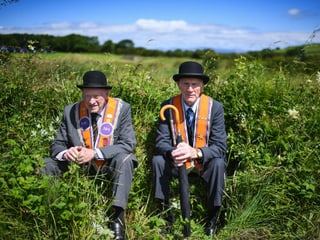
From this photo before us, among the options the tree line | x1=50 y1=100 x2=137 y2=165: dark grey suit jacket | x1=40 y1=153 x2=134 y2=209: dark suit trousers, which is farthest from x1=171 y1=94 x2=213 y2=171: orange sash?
the tree line

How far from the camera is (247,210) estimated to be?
3693 millimetres

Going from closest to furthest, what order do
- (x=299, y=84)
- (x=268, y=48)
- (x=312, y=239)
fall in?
(x=312, y=239)
(x=299, y=84)
(x=268, y=48)

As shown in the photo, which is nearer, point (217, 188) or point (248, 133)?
point (217, 188)

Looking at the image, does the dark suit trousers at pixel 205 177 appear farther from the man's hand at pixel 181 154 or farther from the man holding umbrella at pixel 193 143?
the man's hand at pixel 181 154

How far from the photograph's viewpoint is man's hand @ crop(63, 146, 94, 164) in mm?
3633

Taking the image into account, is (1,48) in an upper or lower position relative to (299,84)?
upper

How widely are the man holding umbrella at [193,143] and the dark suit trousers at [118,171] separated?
0.36m

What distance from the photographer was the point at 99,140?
3.99 meters

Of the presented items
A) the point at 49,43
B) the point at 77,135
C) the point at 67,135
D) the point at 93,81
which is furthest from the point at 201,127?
the point at 49,43

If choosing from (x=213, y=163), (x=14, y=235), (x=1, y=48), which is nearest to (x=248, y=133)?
(x=213, y=163)

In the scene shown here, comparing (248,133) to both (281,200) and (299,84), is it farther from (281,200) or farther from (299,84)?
(299,84)

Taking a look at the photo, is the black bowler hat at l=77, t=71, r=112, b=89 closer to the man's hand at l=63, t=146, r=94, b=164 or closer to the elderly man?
the elderly man

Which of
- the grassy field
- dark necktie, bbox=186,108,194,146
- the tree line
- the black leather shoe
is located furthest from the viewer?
the tree line

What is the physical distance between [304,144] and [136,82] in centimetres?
269
